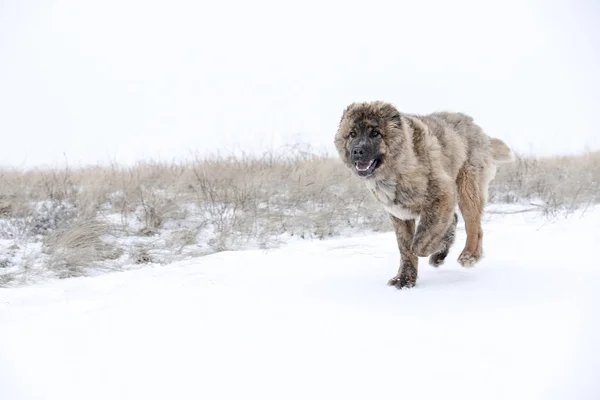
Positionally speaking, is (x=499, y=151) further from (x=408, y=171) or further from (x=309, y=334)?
(x=309, y=334)

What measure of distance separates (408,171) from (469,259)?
2.96ft

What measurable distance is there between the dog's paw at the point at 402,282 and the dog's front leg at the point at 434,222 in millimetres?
200

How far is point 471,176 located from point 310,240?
2.55m

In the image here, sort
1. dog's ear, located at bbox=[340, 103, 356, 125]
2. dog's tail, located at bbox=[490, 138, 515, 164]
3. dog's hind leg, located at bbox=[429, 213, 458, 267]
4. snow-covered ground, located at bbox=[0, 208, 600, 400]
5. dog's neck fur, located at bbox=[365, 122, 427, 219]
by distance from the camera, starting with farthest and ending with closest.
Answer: dog's tail, located at bbox=[490, 138, 515, 164] < dog's hind leg, located at bbox=[429, 213, 458, 267] < dog's ear, located at bbox=[340, 103, 356, 125] < dog's neck fur, located at bbox=[365, 122, 427, 219] < snow-covered ground, located at bbox=[0, 208, 600, 400]

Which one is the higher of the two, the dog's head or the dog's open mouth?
the dog's head

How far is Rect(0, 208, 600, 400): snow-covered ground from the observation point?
2078mm

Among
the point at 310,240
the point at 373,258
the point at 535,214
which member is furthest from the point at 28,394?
the point at 535,214

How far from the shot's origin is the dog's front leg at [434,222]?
149 inches

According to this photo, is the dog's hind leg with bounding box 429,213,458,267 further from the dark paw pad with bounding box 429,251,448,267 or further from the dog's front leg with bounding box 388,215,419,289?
the dog's front leg with bounding box 388,215,419,289

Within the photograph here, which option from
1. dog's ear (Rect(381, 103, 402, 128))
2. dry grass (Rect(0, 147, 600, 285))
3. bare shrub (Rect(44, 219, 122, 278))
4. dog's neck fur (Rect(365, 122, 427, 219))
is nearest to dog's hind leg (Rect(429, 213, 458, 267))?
dog's neck fur (Rect(365, 122, 427, 219))

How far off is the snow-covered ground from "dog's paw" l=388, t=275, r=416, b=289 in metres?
0.07

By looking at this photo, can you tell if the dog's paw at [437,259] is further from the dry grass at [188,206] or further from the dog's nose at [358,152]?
the dry grass at [188,206]

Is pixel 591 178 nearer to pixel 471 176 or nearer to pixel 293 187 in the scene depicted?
pixel 293 187

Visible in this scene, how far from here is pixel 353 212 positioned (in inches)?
294
